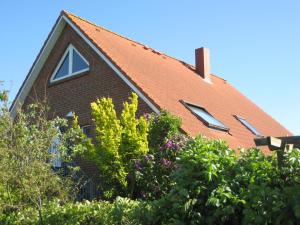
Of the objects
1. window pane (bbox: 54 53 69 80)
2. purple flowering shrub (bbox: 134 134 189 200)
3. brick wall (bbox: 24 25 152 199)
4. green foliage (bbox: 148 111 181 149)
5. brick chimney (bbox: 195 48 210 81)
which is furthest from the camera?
brick chimney (bbox: 195 48 210 81)

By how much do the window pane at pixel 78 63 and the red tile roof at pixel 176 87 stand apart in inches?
35.1

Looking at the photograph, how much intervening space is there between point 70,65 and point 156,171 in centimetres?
691

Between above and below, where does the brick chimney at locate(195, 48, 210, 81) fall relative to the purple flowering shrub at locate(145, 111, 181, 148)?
above

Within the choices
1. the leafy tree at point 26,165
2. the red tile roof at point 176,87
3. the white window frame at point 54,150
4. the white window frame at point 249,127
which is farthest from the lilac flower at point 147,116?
the white window frame at point 249,127

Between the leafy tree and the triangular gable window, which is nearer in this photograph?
the leafy tree

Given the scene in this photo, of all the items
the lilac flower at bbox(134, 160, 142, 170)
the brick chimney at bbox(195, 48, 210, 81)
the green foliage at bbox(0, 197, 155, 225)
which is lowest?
the green foliage at bbox(0, 197, 155, 225)

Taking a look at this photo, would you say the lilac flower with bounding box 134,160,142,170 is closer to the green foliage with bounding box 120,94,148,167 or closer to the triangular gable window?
the green foliage with bounding box 120,94,148,167

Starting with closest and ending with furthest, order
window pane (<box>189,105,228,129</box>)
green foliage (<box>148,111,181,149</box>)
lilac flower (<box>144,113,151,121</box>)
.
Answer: green foliage (<box>148,111,181,149</box>), lilac flower (<box>144,113,151,121</box>), window pane (<box>189,105,228,129</box>)

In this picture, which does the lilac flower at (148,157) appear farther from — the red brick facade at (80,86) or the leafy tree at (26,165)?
the red brick facade at (80,86)

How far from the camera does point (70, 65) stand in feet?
55.5

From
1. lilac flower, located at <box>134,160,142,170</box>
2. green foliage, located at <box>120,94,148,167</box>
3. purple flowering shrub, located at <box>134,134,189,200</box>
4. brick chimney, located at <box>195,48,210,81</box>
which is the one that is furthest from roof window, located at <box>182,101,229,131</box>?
brick chimney, located at <box>195,48,210,81</box>

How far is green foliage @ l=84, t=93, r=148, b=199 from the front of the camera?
37.7 ft

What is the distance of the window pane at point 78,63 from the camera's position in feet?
53.5

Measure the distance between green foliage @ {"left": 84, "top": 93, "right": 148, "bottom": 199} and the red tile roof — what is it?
1690 mm
